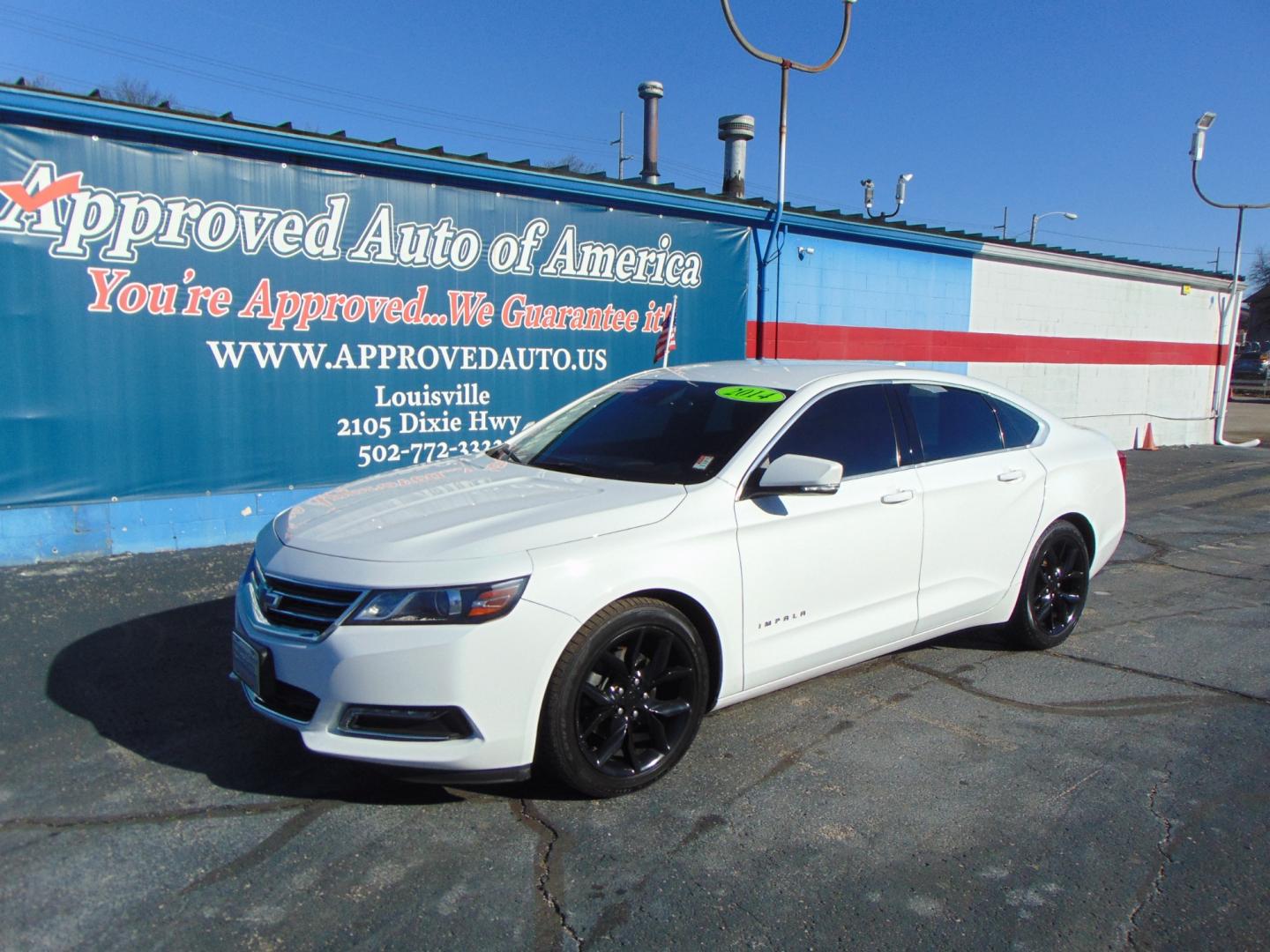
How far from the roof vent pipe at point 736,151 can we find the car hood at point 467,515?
956cm

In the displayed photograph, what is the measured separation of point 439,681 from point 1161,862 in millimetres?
2459

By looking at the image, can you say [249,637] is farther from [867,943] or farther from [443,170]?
[443,170]

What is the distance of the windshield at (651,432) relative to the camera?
411 cm

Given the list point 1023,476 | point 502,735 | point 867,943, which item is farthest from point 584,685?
point 1023,476

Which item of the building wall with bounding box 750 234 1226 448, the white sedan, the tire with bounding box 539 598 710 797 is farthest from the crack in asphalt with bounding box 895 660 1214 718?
the building wall with bounding box 750 234 1226 448

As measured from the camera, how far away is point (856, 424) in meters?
4.51

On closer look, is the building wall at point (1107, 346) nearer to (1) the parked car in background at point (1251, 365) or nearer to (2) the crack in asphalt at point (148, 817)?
(2) the crack in asphalt at point (148, 817)

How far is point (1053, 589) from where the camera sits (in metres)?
5.37

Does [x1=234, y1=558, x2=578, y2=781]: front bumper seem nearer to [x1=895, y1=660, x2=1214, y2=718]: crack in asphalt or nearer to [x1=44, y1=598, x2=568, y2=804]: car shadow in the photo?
[x1=44, y1=598, x2=568, y2=804]: car shadow

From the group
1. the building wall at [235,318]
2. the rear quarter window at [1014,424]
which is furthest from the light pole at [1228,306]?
the rear quarter window at [1014,424]

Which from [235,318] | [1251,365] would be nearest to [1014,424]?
[235,318]

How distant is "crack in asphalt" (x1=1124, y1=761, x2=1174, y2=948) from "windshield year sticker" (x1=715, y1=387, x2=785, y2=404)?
216cm

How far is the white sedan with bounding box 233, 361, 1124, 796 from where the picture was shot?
319 centimetres

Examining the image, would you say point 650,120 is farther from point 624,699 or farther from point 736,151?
point 624,699
